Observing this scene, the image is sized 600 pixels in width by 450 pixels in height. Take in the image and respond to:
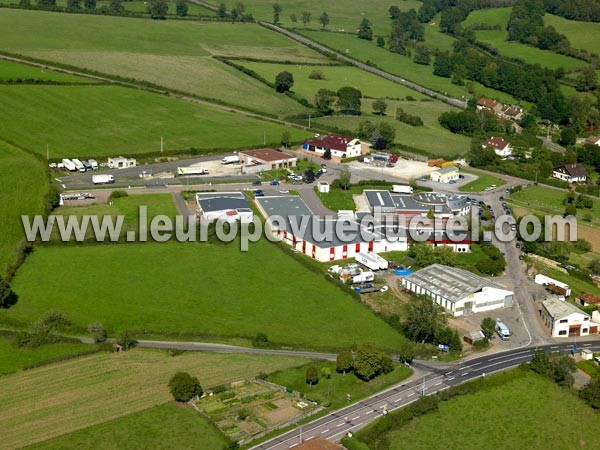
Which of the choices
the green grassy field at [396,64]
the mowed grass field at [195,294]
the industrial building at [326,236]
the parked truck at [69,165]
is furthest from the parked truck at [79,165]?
the green grassy field at [396,64]

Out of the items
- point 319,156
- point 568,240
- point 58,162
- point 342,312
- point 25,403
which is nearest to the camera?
point 25,403

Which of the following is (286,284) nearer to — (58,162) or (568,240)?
(568,240)

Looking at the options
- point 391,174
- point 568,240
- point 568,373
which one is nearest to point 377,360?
point 568,373

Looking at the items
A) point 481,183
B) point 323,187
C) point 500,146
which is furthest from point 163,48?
point 481,183

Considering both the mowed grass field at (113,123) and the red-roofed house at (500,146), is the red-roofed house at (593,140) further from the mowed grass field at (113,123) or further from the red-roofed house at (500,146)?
the mowed grass field at (113,123)

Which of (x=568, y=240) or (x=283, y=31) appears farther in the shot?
(x=283, y=31)

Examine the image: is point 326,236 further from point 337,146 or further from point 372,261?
point 337,146

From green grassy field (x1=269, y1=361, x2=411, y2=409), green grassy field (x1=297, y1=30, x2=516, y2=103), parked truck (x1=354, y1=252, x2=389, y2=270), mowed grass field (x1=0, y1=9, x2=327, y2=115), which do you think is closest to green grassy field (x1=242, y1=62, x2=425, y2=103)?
mowed grass field (x1=0, y1=9, x2=327, y2=115)
